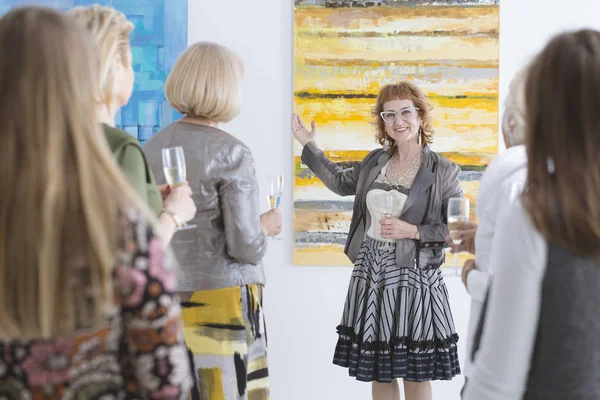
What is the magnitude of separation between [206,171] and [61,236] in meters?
1.47

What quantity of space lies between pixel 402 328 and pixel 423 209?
54cm

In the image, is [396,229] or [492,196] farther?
[396,229]

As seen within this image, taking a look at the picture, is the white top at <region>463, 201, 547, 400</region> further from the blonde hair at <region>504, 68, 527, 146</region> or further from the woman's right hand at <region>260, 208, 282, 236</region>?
the woman's right hand at <region>260, 208, 282, 236</region>

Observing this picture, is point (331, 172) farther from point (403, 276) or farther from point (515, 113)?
point (515, 113)

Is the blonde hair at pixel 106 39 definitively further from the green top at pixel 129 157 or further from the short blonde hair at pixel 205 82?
the short blonde hair at pixel 205 82

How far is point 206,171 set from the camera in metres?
2.61

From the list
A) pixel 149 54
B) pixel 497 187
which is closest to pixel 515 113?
pixel 497 187

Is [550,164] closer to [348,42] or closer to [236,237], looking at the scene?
[236,237]

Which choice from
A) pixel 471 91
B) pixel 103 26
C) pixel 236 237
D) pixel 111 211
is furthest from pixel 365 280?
pixel 111 211

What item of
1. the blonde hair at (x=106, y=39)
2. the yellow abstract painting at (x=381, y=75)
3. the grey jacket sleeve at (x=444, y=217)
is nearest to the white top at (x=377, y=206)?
the grey jacket sleeve at (x=444, y=217)

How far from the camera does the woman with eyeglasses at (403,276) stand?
3344 millimetres

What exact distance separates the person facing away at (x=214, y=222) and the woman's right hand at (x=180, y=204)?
466mm

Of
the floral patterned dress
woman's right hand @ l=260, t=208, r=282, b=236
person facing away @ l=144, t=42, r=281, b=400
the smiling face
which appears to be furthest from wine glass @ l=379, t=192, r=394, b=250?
the floral patterned dress

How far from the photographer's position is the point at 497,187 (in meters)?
2.01
